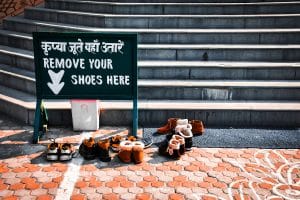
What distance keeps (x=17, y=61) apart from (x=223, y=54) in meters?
4.92

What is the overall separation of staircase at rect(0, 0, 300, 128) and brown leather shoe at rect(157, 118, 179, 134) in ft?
1.16

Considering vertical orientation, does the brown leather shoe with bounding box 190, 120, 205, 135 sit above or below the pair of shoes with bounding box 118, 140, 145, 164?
above

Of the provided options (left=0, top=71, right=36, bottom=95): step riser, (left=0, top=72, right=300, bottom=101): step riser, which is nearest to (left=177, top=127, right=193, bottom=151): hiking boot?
(left=0, top=72, right=300, bottom=101): step riser

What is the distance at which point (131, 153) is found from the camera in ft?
19.0

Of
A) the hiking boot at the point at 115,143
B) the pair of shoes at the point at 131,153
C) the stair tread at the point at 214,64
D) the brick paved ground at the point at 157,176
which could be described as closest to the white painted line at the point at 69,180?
the brick paved ground at the point at 157,176

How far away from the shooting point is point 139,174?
5457 millimetres

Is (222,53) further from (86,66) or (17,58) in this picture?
(17,58)

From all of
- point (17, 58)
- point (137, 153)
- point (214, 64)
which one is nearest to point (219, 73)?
point (214, 64)

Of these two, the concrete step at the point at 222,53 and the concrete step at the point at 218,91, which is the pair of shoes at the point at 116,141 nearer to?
the concrete step at the point at 218,91

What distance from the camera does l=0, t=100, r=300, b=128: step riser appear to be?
697cm

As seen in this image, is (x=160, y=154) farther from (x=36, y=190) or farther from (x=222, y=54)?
(x=222, y=54)

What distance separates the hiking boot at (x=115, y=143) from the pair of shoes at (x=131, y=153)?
273mm

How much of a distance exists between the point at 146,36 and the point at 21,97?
323cm

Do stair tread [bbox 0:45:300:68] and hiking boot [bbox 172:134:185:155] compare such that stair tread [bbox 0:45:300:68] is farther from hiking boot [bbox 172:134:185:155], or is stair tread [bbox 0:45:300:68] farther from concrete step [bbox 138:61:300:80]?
hiking boot [bbox 172:134:185:155]
